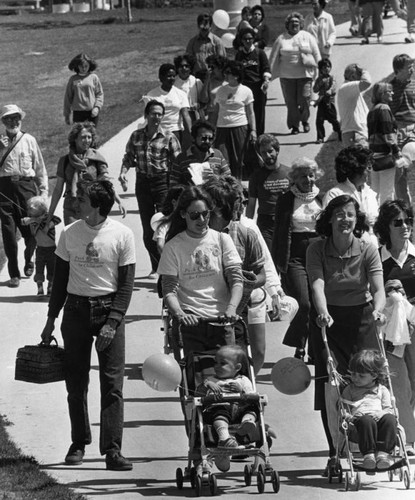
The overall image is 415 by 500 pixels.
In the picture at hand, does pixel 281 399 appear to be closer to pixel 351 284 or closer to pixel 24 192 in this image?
pixel 351 284

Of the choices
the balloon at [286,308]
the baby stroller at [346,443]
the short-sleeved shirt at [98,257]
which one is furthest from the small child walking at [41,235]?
the baby stroller at [346,443]

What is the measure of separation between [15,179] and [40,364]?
6654 millimetres

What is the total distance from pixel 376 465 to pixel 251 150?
32.2 ft

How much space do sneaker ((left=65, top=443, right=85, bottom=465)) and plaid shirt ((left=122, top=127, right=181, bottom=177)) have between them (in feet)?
19.5

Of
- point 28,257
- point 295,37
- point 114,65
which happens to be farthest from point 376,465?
Result: point 114,65

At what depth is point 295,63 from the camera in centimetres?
2347

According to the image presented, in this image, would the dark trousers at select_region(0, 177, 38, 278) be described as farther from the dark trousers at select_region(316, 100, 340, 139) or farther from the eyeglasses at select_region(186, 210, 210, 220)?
the dark trousers at select_region(316, 100, 340, 139)

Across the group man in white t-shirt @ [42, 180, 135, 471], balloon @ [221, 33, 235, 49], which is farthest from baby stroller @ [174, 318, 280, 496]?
balloon @ [221, 33, 235, 49]

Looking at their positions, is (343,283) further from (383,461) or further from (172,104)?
(172,104)

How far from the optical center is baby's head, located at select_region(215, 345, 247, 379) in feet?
33.3

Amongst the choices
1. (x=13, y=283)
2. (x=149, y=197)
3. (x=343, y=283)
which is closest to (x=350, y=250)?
(x=343, y=283)

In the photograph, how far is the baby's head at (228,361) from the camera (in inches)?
400

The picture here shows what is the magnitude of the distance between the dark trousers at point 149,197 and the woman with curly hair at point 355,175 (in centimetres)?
361

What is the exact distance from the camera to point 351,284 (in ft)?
34.8
